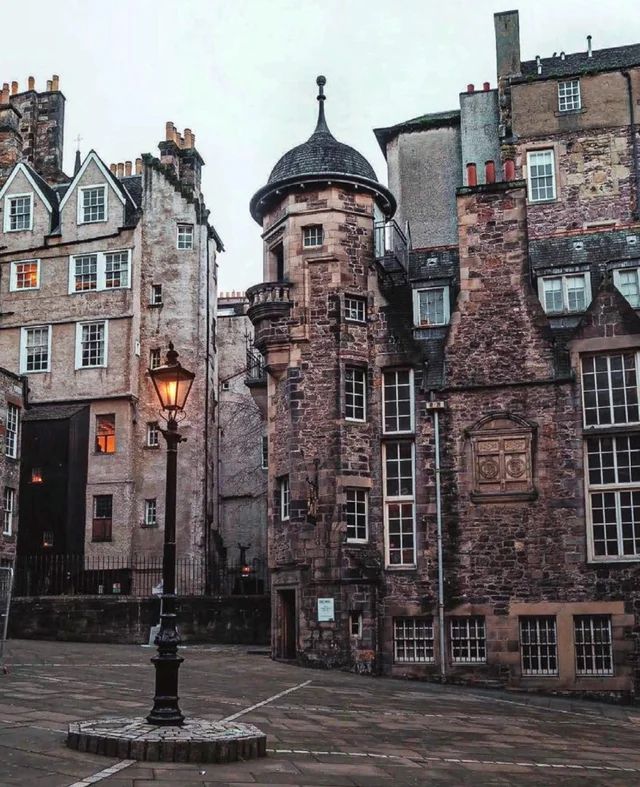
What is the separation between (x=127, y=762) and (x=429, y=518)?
1668 centimetres

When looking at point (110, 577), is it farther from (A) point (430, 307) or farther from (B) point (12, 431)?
(A) point (430, 307)

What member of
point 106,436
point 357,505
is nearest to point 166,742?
point 357,505

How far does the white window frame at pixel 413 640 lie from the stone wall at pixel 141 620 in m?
5.13

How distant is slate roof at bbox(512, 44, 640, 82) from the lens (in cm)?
3947

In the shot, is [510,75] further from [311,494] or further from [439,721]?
[439,721]

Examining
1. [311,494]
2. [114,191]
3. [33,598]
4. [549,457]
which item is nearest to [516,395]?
[549,457]

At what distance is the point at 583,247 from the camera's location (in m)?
28.4

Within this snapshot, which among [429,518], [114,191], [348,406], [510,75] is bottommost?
[429,518]

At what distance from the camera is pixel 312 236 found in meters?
28.3

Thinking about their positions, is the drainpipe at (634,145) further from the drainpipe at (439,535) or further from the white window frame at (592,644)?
the white window frame at (592,644)

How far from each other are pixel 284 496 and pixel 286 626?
3387 millimetres

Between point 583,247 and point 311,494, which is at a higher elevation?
point 583,247

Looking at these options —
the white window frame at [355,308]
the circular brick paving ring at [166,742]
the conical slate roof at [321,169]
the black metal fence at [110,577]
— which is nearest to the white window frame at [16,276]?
the black metal fence at [110,577]

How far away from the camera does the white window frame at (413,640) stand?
25719mm
